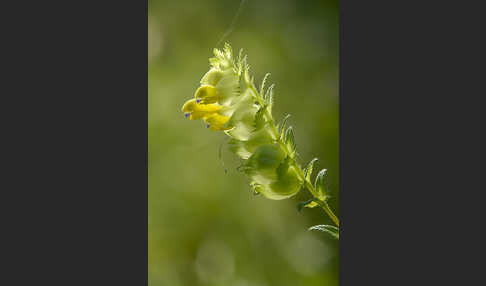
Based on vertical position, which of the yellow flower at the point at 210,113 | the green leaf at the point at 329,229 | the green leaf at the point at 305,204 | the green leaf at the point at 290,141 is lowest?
the green leaf at the point at 329,229

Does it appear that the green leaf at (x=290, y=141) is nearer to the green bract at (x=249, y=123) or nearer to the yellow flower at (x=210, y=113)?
the green bract at (x=249, y=123)

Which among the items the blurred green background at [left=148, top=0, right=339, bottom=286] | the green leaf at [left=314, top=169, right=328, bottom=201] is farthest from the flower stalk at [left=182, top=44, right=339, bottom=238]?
the blurred green background at [left=148, top=0, right=339, bottom=286]

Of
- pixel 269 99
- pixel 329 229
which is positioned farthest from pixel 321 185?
pixel 269 99

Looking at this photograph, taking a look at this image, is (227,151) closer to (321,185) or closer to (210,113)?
(210,113)

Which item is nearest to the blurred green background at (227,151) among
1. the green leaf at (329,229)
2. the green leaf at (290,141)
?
the green leaf at (329,229)

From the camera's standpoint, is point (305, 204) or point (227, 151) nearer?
point (305, 204)

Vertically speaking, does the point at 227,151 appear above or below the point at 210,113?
below

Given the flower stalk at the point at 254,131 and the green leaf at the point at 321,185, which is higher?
the flower stalk at the point at 254,131

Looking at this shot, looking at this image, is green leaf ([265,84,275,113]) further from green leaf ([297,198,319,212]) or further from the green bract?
green leaf ([297,198,319,212])

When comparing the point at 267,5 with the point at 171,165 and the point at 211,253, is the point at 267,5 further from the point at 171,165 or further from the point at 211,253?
the point at 211,253
